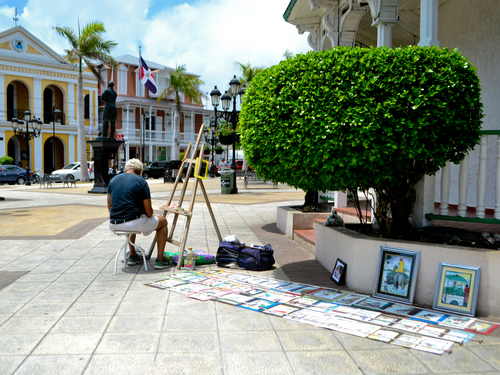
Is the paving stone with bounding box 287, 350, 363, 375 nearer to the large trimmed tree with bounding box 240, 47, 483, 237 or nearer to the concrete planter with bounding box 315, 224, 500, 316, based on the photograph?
the concrete planter with bounding box 315, 224, 500, 316

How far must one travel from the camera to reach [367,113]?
4.02 metres

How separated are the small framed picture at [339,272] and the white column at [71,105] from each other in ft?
130

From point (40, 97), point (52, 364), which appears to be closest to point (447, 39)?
point (52, 364)

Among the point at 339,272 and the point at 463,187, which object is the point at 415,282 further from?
the point at 463,187

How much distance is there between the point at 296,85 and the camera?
4.30 m

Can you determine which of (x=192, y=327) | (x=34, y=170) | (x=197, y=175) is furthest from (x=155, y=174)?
(x=192, y=327)

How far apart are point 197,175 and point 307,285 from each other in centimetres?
220

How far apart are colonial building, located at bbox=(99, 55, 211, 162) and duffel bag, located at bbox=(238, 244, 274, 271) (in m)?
40.0

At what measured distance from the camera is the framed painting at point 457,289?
3.98 meters

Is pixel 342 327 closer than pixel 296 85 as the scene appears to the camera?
Yes

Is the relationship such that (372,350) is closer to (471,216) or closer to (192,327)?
(192,327)

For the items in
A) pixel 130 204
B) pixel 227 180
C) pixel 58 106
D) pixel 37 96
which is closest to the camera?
pixel 130 204

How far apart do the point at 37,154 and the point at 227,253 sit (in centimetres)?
3641

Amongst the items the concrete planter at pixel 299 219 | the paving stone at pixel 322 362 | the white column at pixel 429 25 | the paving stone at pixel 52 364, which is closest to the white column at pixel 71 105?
the concrete planter at pixel 299 219
